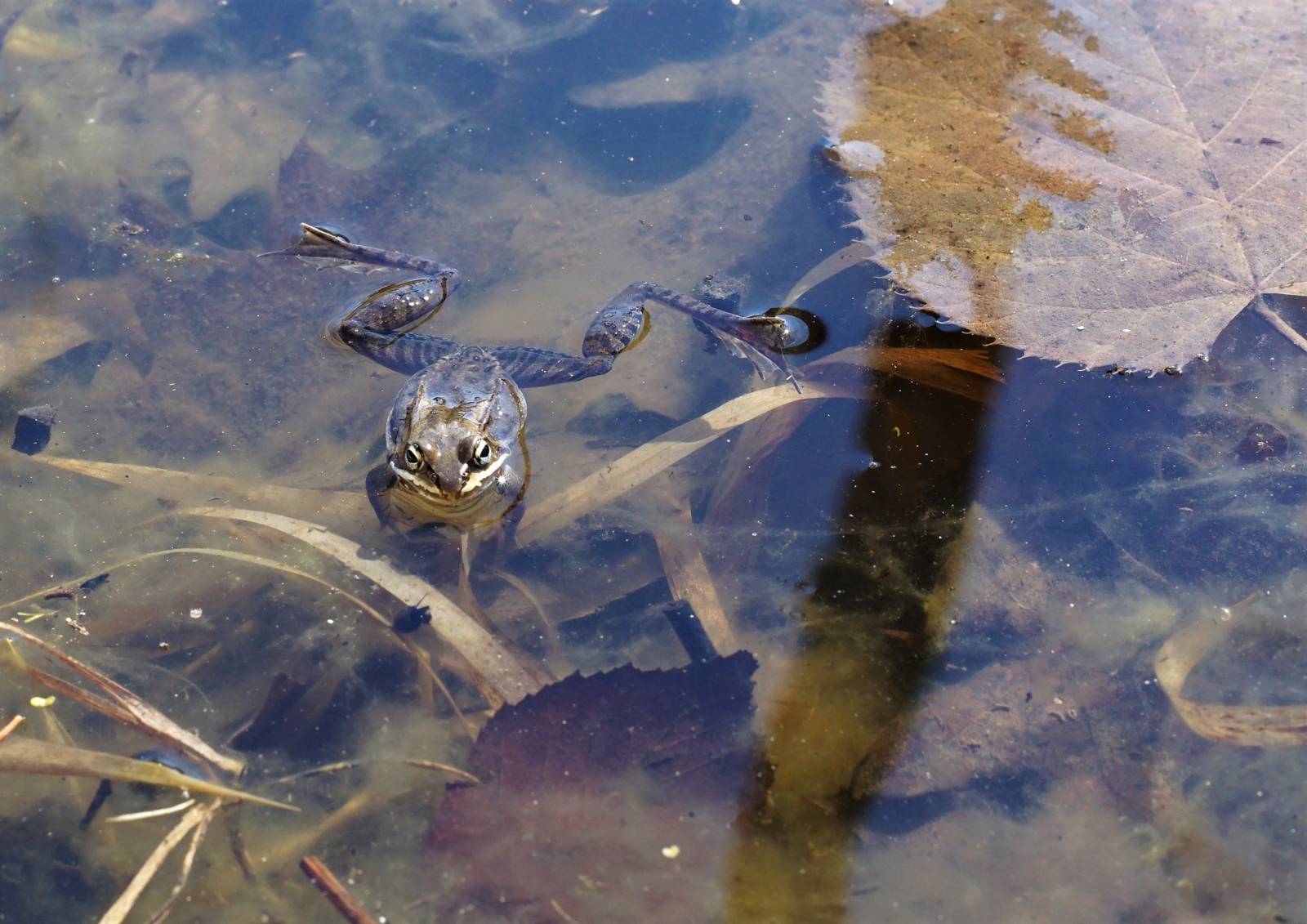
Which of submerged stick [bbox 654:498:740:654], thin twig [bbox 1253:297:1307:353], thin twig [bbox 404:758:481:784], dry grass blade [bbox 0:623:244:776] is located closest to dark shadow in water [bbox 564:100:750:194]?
submerged stick [bbox 654:498:740:654]

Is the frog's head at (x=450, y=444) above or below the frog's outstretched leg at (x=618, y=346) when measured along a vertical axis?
below

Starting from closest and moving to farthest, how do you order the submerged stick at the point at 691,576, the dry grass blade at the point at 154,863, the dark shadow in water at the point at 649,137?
the dry grass blade at the point at 154,863 < the submerged stick at the point at 691,576 < the dark shadow in water at the point at 649,137

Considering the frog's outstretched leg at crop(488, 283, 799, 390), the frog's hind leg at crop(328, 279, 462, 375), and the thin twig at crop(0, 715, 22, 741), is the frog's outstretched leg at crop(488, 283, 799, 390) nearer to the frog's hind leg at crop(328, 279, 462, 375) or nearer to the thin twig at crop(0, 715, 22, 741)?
the frog's hind leg at crop(328, 279, 462, 375)

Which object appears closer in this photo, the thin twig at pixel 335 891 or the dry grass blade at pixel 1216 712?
the thin twig at pixel 335 891

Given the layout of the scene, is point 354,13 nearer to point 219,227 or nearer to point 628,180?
point 219,227

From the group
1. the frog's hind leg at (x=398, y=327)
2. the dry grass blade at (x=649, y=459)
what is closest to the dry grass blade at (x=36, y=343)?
the frog's hind leg at (x=398, y=327)

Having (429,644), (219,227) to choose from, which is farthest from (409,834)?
(219,227)

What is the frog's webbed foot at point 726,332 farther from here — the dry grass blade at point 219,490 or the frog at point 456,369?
the dry grass blade at point 219,490
